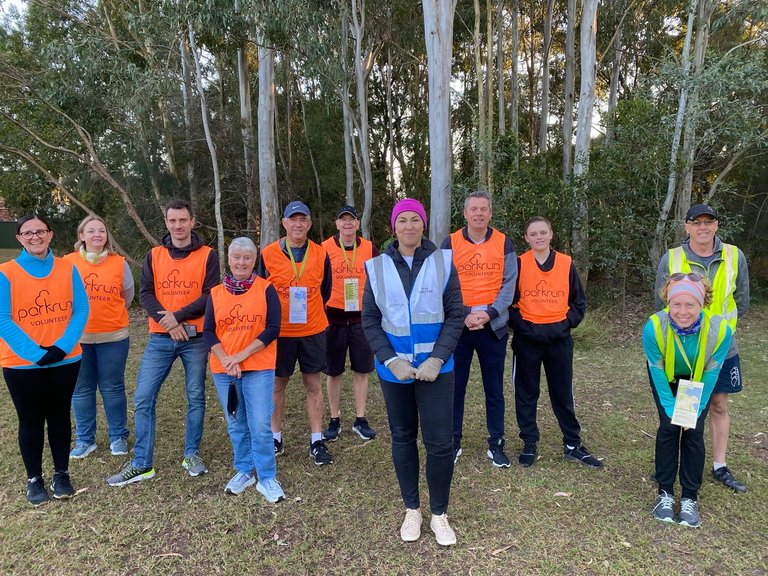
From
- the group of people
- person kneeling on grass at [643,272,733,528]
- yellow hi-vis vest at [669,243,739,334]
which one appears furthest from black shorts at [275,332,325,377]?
yellow hi-vis vest at [669,243,739,334]

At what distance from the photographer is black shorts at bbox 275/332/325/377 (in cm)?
374

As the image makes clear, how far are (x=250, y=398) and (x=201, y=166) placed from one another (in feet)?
33.5

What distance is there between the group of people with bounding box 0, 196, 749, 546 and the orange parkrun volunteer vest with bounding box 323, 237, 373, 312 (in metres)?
0.02

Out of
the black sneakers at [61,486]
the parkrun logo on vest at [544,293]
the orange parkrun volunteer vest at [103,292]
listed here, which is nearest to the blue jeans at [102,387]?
the orange parkrun volunteer vest at [103,292]

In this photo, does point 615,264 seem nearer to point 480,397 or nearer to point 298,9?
point 480,397

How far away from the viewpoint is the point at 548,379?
3729mm

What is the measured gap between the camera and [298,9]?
8797 millimetres

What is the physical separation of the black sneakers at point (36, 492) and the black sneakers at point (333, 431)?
1955 millimetres

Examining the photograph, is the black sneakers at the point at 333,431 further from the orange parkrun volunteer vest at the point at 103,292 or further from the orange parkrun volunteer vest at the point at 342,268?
the orange parkrun volunteer vest at the point at 103,292

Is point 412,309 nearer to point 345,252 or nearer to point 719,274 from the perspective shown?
point 345,252

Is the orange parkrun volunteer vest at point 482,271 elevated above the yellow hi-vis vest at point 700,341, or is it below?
above

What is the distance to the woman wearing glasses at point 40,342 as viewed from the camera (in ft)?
10.0

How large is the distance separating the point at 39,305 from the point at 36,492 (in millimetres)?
1215

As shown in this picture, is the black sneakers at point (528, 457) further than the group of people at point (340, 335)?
Yes
